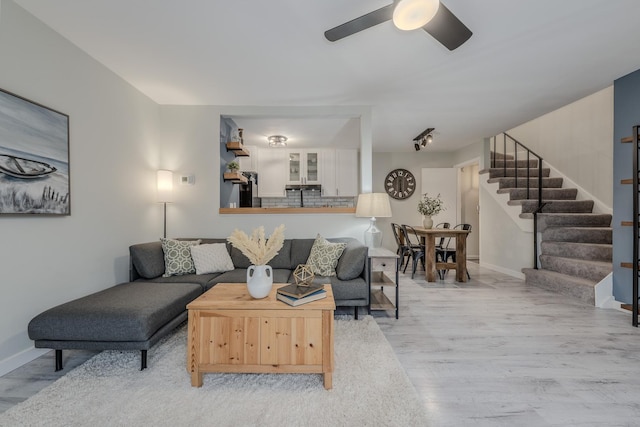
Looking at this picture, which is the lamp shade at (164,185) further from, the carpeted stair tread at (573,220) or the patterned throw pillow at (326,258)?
the carpeted stair tread at (573,220)

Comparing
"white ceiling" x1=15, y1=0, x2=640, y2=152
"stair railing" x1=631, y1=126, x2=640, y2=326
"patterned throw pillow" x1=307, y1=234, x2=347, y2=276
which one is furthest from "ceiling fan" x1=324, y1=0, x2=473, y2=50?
"stair railing" x1=631, y1=126, x2=640, y2=326

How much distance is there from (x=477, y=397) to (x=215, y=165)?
11.7 ft

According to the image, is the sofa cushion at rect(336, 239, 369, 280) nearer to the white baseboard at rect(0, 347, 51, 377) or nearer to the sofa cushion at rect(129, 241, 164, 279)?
the sofa cushion at rect(129, 241, 164, 279)

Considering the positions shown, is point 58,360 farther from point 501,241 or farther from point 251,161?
point 501,241

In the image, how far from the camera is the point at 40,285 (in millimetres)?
2061

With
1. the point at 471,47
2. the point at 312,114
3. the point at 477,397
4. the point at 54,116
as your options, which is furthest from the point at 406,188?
the point at 54,116

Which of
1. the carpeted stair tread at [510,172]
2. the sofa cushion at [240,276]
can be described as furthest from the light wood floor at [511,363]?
the carpeted stair tread at [510,172]

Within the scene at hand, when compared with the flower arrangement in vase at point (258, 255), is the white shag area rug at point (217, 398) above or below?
below

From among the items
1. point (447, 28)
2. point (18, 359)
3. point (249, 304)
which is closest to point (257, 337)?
point (249, 304)

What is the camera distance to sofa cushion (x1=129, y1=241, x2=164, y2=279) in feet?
8.89

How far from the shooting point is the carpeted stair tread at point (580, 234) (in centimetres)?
389

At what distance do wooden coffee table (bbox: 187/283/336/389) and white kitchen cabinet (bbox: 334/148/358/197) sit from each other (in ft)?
13.9

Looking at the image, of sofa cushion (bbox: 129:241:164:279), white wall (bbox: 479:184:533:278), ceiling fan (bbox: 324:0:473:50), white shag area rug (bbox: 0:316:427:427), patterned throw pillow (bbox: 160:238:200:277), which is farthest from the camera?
white wall (bbox: 479:184:533:278)

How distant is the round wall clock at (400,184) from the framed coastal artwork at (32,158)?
18.5 ft
